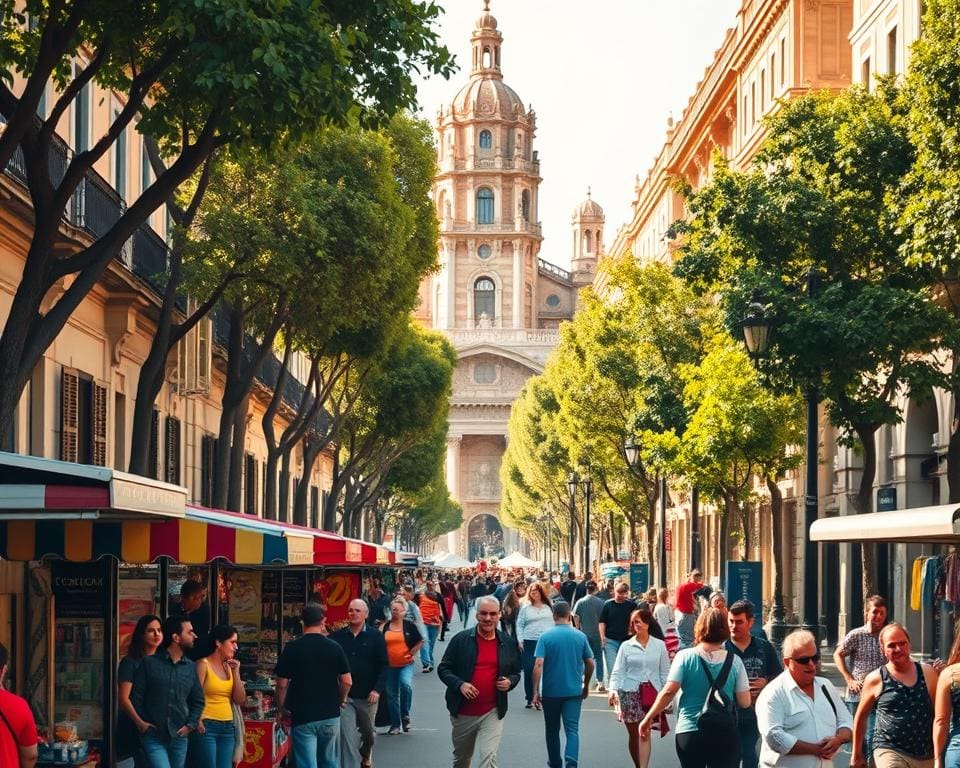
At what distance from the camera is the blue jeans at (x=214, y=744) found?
13.4m

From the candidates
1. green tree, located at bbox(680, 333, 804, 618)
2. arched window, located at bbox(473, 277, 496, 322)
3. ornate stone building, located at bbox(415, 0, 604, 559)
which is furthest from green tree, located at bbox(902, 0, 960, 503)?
arched window, located at bbox(473, 277, 496, 322)

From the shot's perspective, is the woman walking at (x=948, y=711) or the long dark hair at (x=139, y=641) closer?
the woman walking at (x=948, y=711)

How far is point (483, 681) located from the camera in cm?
1402

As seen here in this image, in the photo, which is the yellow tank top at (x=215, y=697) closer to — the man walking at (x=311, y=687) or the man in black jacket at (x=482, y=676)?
the man walking at (x=311, y=687)

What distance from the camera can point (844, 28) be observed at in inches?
1812

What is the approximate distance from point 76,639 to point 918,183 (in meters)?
13.1

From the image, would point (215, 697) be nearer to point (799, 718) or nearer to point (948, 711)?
point (799, 718)

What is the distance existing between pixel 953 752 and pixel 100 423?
20192 millimetres

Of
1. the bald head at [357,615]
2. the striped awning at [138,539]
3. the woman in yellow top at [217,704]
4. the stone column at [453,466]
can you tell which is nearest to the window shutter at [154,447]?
the striped awning at [138,539]

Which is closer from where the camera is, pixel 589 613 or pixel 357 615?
pixel 357 615

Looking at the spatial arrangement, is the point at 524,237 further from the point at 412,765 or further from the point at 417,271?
the point at 412,765

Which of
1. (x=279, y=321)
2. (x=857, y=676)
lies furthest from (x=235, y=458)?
(x=857, y=676)

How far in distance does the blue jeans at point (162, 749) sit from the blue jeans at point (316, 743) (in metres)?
1.12

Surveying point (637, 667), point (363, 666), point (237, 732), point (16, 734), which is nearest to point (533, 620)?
point (637, 667)
